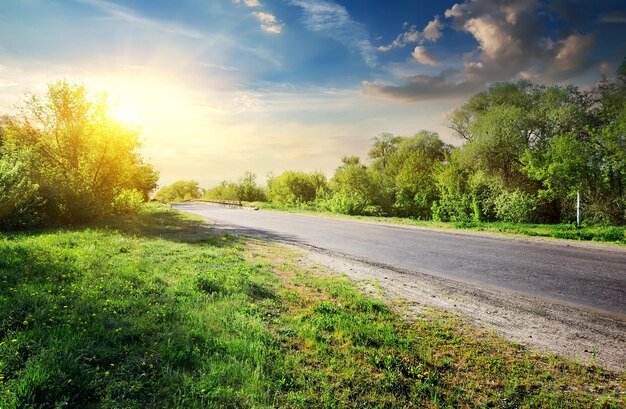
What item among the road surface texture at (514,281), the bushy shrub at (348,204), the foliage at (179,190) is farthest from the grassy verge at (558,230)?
the foliage at (179,190)

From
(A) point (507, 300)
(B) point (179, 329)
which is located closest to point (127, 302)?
(B) point (179, 329)

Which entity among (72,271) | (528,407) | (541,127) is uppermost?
(541,127)

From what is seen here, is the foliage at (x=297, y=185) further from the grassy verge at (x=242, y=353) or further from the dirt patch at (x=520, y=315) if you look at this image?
the grassy verge at (x=242, y=353)

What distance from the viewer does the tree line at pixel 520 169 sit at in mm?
21109

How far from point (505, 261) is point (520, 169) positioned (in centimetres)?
1944

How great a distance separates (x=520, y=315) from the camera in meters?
6.21

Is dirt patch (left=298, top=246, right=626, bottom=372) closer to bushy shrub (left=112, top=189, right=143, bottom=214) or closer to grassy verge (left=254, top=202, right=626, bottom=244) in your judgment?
grassy verge (left=254, top=202, right=626, bottom=244)

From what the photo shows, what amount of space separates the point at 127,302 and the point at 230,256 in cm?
499

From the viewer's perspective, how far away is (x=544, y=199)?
24594 mm

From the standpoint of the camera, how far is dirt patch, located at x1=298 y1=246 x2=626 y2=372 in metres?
4.95

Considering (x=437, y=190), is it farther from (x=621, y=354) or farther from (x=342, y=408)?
(x=342, y=408)

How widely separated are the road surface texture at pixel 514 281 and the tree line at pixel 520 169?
10.4m

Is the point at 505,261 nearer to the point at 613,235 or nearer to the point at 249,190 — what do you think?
the point at 613,235

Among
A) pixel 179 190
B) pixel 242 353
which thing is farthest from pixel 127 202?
pixel 179 190
